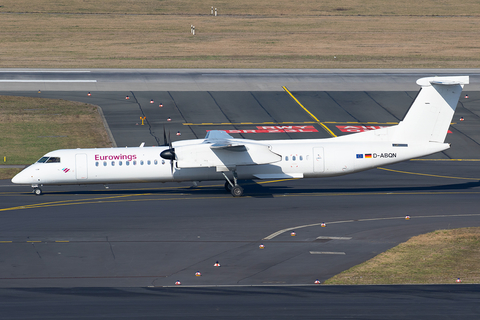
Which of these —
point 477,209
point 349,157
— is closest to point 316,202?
point 349,157

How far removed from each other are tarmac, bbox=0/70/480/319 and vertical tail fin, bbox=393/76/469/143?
11.5 feet

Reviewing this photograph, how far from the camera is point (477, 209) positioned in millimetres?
28844

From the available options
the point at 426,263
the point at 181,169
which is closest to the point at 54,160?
the point at 181,169

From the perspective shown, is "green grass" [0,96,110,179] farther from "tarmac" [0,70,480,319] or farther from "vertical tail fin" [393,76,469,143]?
"vertical tail fin" [393,76,469,143]

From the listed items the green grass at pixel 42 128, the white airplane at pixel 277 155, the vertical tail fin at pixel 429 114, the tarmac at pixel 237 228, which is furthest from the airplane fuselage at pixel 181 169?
the green grass at pixel 42 128

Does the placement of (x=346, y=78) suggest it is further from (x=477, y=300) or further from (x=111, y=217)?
(x=477, y=300)

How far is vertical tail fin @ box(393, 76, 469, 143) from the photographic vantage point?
32.5 metres

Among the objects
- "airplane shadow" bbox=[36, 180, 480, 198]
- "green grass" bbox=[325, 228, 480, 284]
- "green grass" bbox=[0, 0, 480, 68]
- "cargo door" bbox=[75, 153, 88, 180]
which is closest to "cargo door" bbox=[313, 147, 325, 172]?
"airplane shadow" bbox=[36, 180, 480, 198]

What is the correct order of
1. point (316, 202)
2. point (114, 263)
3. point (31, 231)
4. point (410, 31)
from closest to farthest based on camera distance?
1. point (114, 263)
2. point (31, 231)
3. point (316, 202)
4. point (410, 31)

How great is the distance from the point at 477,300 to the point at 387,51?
72.8 metres

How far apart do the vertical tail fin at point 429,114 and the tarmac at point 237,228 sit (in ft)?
11.5

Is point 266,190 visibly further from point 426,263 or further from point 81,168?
point 426,263

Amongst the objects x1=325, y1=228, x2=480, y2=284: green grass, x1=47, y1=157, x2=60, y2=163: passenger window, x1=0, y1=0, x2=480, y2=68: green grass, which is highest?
x1=0, y1=0, x2=480, y2=68: green grass

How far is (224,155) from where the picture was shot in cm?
3173
